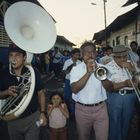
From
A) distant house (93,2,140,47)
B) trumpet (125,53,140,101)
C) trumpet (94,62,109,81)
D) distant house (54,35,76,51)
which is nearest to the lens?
trumpet (94,62,109,81)

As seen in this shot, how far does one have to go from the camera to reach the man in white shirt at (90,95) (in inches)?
198

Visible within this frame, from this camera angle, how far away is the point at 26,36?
4867mm

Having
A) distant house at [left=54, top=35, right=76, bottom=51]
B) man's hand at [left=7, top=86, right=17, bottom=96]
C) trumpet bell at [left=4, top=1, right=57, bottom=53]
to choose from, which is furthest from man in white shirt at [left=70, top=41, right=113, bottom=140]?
distant house at [left=54, top=35, right=76, bottom=51]

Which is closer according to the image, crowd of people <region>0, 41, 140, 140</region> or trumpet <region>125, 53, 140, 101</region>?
crowd of people <region>0, 41, 140, 140</region>

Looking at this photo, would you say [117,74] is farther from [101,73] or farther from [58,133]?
[58,133]

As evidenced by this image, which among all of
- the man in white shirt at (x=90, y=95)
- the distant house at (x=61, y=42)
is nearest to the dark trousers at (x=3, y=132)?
the man in white shirt at (x=90, y=95)

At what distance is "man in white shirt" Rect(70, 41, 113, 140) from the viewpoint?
16.5ft

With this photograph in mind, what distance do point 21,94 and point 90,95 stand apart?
1.00 m

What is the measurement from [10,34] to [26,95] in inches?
30.3

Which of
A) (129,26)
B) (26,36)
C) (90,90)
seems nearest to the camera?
(26,36)

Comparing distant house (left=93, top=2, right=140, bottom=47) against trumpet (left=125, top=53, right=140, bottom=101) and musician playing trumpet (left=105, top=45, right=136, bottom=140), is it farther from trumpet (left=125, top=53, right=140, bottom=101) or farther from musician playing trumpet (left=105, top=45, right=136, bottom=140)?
trumpet (left=125, top=53, right=140, bottom=101)

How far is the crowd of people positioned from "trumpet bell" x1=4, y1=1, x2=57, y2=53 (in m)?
0.24

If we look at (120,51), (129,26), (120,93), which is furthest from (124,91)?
(129,26)

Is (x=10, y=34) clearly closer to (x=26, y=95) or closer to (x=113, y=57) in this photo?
(x=26, y=95)
